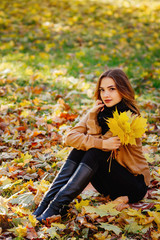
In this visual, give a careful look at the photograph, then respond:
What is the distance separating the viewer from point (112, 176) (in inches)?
90.9

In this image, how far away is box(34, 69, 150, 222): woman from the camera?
2.22m

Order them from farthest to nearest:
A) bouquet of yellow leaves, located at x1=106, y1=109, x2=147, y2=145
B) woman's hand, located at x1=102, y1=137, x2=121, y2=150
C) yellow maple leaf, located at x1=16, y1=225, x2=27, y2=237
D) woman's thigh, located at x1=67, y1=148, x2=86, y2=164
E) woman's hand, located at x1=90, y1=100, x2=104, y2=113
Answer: woman's hand, located at x1=90, y1=100, x2=104, y2=113 < woman's thigh, located at x1=67, y1=148, x2=86, y2=164 < woman's hand, located at x1=102, y1=137, x2=121, y2=150 < bouquet of yellow leaves, located at x1=106, y1=109, x2=147, y2=145 < yellow maple leaf, located at x1=16, y1=225, x2=27, y2=237

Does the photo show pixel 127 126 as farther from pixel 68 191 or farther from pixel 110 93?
pixel 68 191

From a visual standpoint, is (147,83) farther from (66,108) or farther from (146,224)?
(146,224)

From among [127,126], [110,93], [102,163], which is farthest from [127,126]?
[110,93]

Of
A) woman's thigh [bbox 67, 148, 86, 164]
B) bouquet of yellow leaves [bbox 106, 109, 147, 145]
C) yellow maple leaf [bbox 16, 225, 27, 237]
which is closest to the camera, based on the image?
yellow maple leaf [bbox 16, 225, 27, 237]

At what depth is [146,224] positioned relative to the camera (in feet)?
7.07

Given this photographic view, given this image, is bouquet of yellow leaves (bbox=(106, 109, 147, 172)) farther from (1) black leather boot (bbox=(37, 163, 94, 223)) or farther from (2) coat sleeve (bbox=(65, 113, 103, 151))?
(1) black leather boot (bbox=(37, 163, 94, 223))

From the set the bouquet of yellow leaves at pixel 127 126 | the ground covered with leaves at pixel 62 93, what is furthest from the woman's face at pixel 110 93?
the ground covered with leaves at pixel 62 93

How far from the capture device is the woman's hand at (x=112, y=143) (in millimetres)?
2264

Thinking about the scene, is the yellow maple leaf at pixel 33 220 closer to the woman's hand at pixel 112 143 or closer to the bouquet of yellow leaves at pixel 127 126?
the woman's hand at pixel 112 143

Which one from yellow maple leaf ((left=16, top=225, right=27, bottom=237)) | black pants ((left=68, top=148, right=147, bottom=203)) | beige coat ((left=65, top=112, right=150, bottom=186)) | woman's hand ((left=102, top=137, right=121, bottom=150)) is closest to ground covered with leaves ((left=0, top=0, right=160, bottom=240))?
yellow maple leaf ((left=16, top=225, right=27, bottom=237))

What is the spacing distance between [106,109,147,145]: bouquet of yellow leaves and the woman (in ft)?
0.40

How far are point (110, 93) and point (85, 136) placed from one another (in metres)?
0.43
